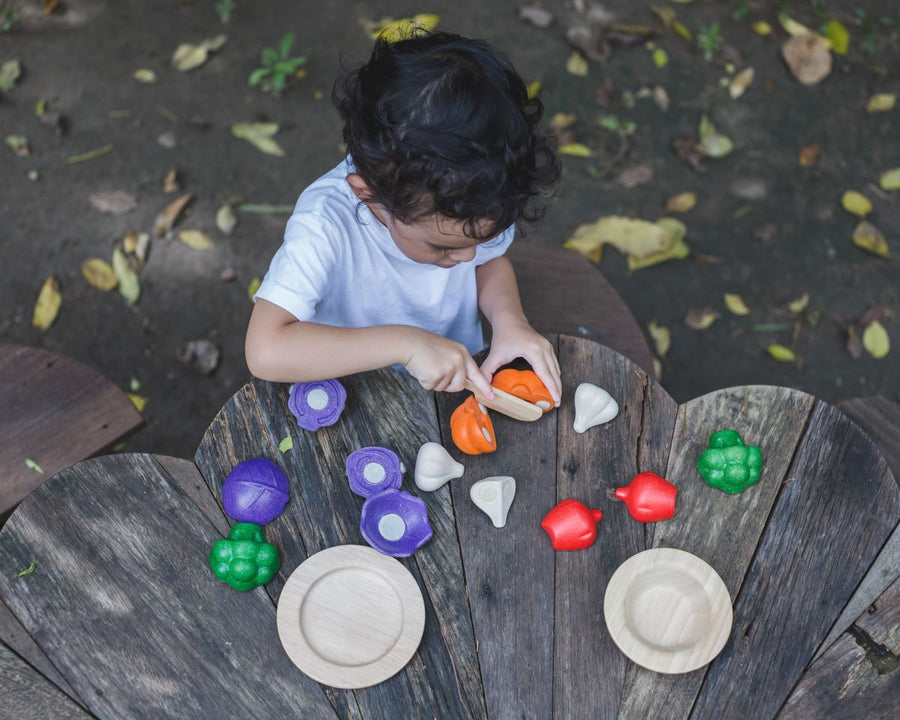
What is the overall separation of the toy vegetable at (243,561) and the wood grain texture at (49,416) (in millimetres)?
610

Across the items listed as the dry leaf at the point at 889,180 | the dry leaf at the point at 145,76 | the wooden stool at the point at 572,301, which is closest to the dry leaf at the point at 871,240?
the dry leaf at the point at 889,180

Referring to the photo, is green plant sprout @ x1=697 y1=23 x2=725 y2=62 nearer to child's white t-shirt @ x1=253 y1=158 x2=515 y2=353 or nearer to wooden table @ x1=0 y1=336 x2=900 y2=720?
child's white t-shirt @ x1=253 y1=158 x2=515 y2=353

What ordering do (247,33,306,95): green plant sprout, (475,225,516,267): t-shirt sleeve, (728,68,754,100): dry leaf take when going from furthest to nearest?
(728,68,754,100): dry leaf < (247,33,306,95): green plant sprout < (475,225,516,267): t-shirt sleeve

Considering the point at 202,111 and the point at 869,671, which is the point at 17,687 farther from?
the point at 202,111

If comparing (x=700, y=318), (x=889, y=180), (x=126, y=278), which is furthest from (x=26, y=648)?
(x=889, y=180)

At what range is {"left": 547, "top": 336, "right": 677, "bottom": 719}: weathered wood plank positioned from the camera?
1.20 metres

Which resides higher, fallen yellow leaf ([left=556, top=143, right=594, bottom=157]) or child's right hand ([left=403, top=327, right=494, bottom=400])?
child's right hand ([left=403, top=327, right=494, bottom=400])

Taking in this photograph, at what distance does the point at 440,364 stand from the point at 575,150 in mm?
1777

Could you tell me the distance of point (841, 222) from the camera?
2.77 meters

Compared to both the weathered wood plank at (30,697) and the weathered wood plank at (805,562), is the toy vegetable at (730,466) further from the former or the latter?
the weathered wood plank at (30,697)

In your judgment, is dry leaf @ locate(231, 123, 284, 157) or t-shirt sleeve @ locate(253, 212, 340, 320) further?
dry leaf @ locate(231, 123, 284, 157)

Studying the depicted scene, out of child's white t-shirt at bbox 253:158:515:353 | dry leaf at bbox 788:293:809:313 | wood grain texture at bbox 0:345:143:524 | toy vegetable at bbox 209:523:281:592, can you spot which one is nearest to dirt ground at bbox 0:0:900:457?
dry leaf at bbox 788:293:809:313

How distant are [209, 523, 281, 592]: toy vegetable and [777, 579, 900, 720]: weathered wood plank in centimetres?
87

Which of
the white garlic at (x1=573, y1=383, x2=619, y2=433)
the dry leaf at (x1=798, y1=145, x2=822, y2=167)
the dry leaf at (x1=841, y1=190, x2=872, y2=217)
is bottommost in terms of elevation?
the dry leaf at (x1=841, y1=190, x2=872, y2=217)
